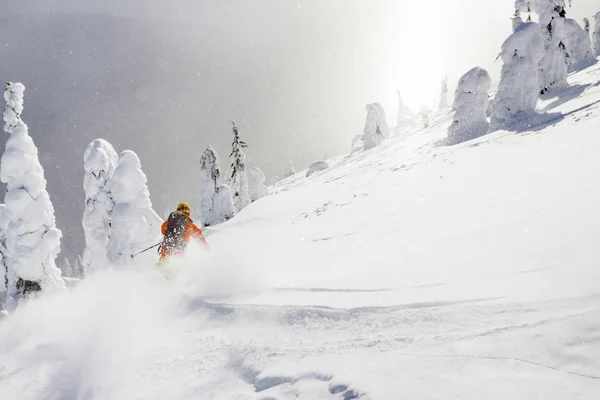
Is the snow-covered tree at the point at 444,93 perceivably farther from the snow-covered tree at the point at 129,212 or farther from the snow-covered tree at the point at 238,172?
the snow-covered tree at the point at 129,212

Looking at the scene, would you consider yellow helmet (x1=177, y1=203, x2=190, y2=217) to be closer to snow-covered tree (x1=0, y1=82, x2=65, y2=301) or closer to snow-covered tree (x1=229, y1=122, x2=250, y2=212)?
snow-covered tree (x1=0, y1=82, x2=65, y2=301)

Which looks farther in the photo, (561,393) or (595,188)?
(595,188)

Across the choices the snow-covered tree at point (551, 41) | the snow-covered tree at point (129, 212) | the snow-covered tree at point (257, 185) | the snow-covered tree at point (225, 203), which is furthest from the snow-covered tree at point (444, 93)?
the snow-covered tree at point (129, 212)

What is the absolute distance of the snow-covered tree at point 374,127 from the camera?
60.5 m

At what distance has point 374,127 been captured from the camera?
6038 cm

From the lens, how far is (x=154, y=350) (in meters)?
5.48

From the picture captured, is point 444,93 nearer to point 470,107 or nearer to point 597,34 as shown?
point 597,34

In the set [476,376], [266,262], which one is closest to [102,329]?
[266,262]

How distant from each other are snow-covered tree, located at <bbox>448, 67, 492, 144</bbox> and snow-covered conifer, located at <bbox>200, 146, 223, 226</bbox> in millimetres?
28393

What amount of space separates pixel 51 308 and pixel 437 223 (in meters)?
8.74

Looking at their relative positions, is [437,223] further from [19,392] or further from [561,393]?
[19,392]

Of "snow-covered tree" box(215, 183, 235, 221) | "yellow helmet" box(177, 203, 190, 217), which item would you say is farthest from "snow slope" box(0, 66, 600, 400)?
"snow-covered tree" box(215, 183, 235, 221)

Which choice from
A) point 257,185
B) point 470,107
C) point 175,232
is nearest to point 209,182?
point 257,185

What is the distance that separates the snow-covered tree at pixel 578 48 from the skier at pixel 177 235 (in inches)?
1485
